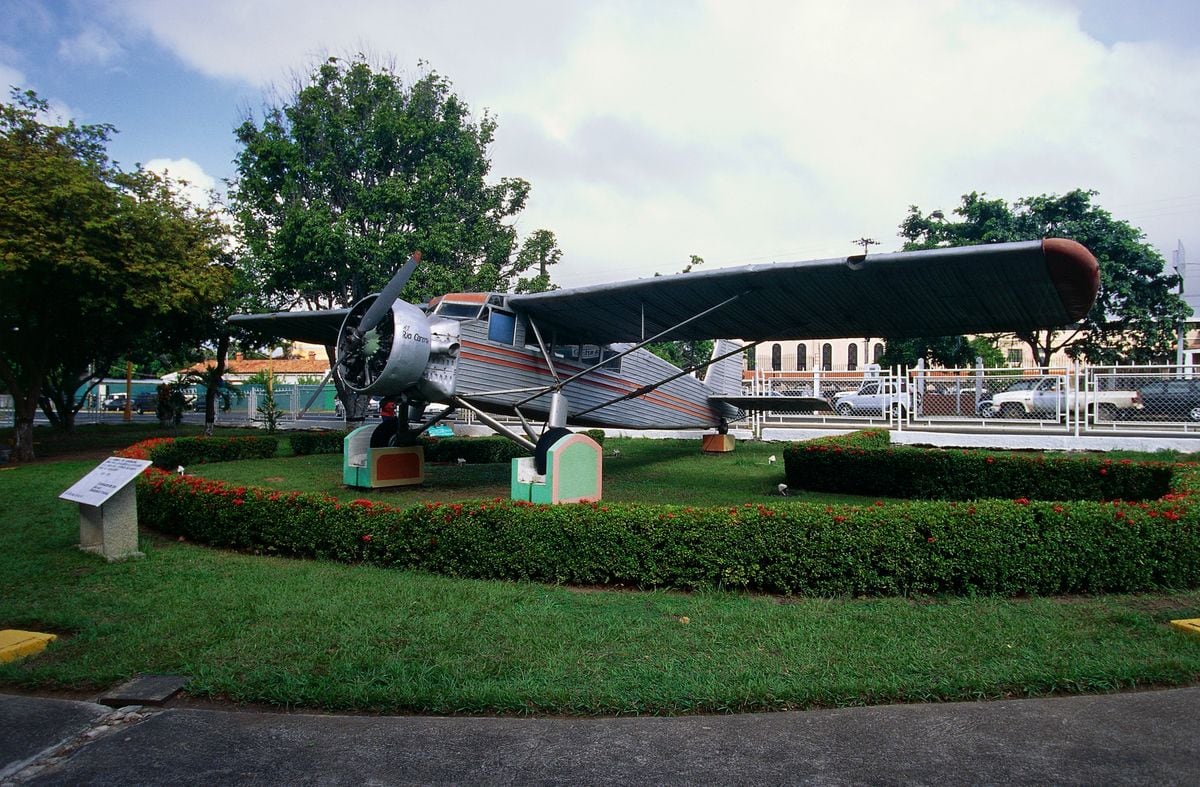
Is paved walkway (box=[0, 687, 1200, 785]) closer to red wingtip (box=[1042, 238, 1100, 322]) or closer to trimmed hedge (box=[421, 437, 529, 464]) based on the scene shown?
red wingtip (box=[1042, 238, 1100, 322])

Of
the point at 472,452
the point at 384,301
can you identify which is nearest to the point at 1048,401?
the point at 472,452

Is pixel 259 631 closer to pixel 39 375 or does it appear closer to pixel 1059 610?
pixel 1059 610

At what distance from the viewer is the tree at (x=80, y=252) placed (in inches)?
657

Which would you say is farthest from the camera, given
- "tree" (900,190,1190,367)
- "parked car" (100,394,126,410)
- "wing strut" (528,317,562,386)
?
"parked car" (100,394,126,410)

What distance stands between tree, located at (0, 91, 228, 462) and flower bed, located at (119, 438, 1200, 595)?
48.2 ft

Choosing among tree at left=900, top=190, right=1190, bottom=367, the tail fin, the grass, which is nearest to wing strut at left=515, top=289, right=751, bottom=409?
the grass

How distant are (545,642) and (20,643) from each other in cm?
402

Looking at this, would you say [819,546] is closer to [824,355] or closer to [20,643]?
[20,643]

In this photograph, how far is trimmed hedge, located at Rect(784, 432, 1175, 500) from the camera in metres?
11.6

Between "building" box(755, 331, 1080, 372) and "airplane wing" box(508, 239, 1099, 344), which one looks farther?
"building" box(755, 331, 1080, 372)

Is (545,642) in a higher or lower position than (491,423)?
lower

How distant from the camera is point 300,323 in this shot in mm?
14695

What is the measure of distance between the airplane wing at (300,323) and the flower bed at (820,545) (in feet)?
25.1

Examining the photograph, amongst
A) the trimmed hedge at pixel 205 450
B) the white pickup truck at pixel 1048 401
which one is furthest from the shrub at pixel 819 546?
the white pickup truck at pixel 1048 401
